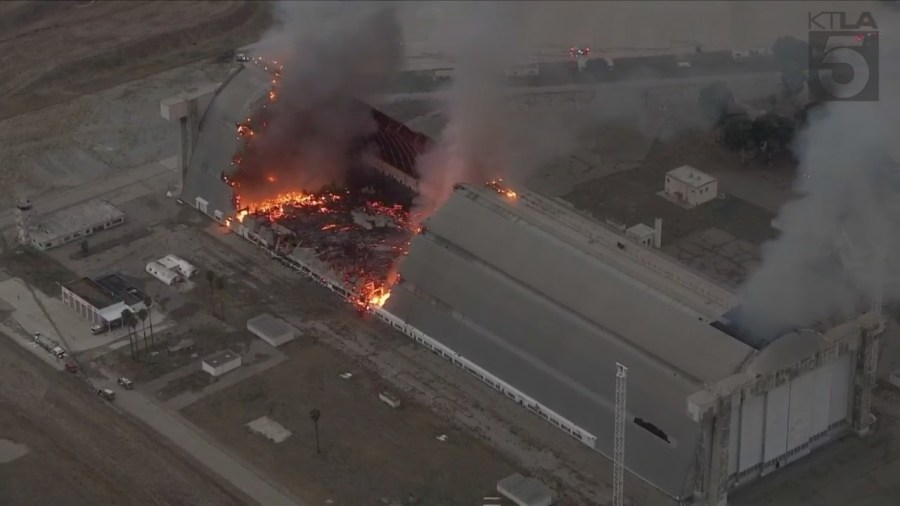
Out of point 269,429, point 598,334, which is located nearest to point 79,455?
point 269,429

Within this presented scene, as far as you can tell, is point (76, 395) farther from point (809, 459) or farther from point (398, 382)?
point (809, 459)

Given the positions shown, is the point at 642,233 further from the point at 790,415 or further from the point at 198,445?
the point at 198,445

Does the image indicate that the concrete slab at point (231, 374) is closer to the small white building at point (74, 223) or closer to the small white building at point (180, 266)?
the small white building at point (180, 266)

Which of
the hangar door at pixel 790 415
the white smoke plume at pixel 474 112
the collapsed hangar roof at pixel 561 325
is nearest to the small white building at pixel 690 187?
the white smoke plume at pixel 474 112

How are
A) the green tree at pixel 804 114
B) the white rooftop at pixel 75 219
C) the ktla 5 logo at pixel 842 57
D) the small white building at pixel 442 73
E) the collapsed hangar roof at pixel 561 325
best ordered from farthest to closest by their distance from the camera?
the small white building at pixel 442 73 < the green tree at pixel 804 114 < the ktla 5 logo at pixel 842 57 < the white rooftop at pixel 75 219 < the collapsed hangar roof at pixel 561 325

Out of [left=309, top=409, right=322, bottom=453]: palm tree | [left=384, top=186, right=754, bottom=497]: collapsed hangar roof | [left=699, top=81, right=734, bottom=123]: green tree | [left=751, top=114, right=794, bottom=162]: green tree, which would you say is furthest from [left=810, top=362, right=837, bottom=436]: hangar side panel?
[left=699, top=81, right=734, bottom=123]: green tree

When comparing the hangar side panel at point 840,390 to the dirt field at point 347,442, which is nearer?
the dirt field at point 347,442

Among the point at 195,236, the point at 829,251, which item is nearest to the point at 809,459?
the point at 829,251
